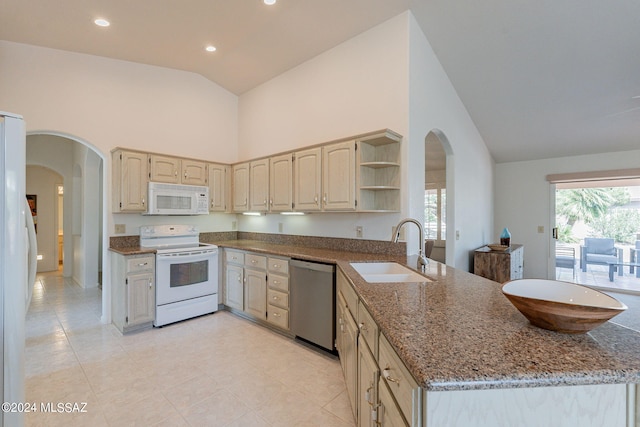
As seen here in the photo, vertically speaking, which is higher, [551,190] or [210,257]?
[551,190]

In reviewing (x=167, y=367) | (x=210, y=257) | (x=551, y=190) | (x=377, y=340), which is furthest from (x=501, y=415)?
(x=551, y=190)

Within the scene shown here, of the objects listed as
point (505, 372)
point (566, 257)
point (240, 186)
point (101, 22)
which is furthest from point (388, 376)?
point (566, 257)

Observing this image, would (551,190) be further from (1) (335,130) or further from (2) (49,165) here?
(2) (49,165)

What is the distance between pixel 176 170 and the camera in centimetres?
403

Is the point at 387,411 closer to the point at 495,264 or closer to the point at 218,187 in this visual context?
the point at 495,264

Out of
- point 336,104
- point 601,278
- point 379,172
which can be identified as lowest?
point 601,278

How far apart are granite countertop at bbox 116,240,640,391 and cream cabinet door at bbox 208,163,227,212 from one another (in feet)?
11.6

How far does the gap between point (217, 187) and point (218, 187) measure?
0.02 m

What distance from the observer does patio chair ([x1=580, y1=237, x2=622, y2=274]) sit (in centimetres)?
548

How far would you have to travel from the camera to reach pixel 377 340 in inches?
50.6

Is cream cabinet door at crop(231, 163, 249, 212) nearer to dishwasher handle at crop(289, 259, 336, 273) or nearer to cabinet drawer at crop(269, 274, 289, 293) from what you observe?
cabinet drawer at crop(269, 274, 289, 293)

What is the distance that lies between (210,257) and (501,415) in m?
3.69

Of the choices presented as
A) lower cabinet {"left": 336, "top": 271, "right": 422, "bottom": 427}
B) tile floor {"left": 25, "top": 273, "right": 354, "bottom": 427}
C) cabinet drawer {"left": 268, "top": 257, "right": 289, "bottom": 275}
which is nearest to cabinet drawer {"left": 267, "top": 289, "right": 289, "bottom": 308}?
cabinet drawer {"left": 268, "top": 257, "right": 289, "bottom": 275}

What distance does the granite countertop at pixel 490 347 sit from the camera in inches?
29.1
